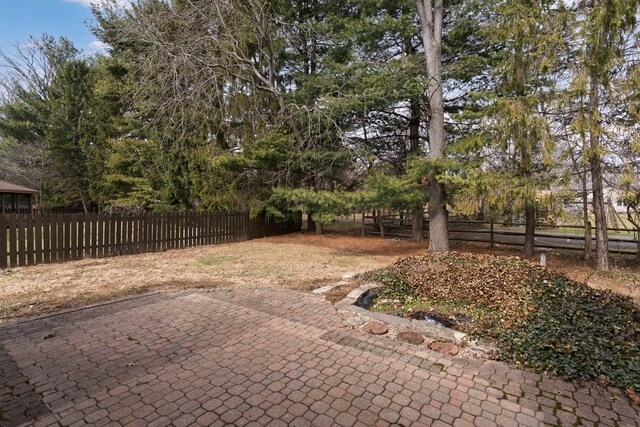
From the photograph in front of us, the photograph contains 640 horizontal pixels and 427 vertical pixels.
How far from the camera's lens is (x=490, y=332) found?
371 cm

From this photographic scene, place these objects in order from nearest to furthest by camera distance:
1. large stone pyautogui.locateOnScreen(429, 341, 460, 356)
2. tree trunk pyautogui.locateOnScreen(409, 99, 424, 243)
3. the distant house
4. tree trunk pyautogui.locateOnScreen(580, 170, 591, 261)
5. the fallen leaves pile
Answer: the fallen leaves pile
large stone pyautogui.locateOnScreen(429, 341, 460, 356)
tree trunk pyautogui.locateOnScreen(580, 170, 591, 261)
tree trunk pyautogui.locateOnScreen(409, 99, 424, 243)
the distant house

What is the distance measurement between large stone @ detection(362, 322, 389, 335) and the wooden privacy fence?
762 centimetres

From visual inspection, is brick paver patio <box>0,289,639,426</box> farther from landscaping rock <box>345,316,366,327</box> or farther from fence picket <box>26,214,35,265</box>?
fence picket <box>26,214,35,265</box>

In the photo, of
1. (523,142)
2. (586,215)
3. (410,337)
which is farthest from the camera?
(586,215)

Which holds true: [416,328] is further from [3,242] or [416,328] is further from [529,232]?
[3,242]

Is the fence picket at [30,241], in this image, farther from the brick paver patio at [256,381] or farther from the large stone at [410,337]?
the large stone at [410,337]

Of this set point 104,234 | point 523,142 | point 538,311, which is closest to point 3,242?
point 104,234

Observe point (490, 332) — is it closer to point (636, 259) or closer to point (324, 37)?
point (636, 259)

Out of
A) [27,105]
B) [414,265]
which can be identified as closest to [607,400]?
[414,265]

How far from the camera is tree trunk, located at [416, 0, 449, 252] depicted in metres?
9.21

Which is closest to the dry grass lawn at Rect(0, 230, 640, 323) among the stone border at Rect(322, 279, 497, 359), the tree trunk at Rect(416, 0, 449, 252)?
the tree trunk at Rect(416, 0, 449, 252)

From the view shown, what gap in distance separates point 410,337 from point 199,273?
16.0 feet

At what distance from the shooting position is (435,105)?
9.48m

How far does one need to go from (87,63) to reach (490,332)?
1088 inches
